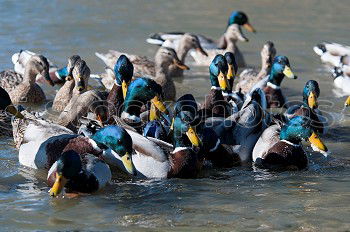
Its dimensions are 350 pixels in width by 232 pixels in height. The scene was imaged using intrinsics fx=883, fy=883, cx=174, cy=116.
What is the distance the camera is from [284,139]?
8.28 metres

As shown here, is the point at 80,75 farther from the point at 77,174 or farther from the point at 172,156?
the point at 77,174

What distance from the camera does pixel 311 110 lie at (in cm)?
947

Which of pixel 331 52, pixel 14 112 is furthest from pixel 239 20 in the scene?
pixel 14 112

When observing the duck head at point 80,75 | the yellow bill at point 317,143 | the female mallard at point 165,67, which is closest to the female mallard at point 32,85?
the duck head at point 80,75

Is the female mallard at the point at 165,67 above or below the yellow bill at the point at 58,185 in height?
above

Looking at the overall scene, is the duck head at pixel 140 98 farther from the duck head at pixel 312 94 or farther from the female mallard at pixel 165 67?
the female mallard at pixel 165 67

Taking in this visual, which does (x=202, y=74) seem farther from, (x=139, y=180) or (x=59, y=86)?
(x=139, y=180)

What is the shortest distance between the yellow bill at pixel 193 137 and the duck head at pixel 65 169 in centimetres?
118

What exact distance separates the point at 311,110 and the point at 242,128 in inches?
49.1

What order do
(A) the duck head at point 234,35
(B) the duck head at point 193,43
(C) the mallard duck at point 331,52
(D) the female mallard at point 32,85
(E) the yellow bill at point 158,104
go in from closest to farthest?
(E) the yellow bill at point 158,104 → (D) the female mallard at point 32,85 → (C) the mallard duck at point 331,52 → (B) the duck head at point 193,43 → (A) the duck head at point 234,35

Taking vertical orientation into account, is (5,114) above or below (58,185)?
above

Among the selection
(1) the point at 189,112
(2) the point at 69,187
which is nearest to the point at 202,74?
(1) the point at 189,112

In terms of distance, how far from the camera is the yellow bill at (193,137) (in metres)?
7.79

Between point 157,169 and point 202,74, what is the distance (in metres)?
5.07
